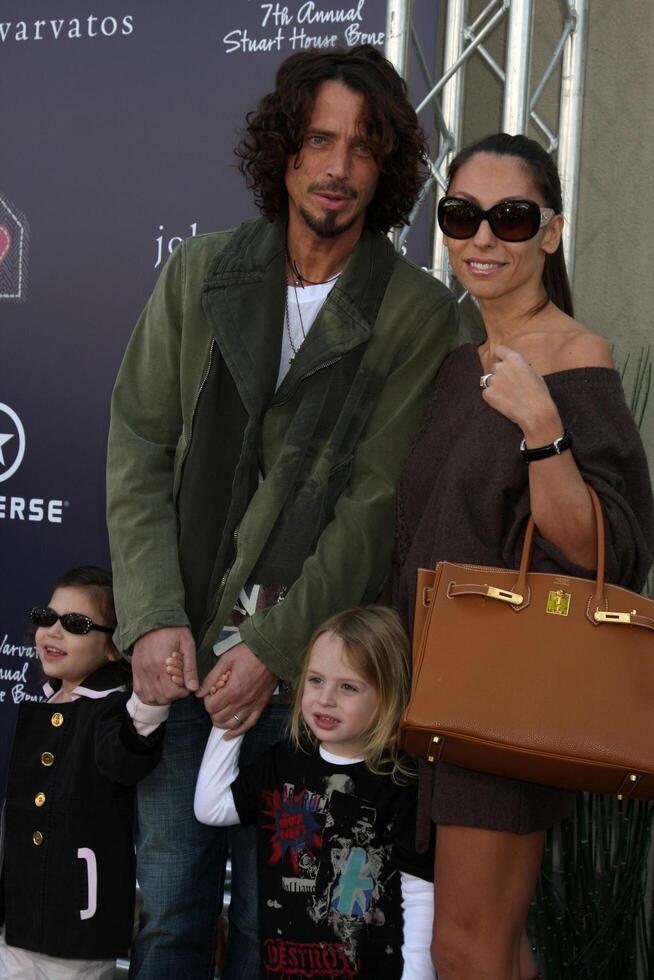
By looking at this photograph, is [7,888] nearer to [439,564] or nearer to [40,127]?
[439,564]

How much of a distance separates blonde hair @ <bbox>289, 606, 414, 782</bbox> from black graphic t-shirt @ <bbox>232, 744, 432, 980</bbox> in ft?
0.14

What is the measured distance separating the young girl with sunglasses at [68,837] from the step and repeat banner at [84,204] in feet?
4.61

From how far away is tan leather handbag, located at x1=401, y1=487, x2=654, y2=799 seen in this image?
6.13ft

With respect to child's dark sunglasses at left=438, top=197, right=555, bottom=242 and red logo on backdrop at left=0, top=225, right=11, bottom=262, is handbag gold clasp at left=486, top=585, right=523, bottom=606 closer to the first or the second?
child's dark sunglasses at left=438, top=197, right=555, bottom=242

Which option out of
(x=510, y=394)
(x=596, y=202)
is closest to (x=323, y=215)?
(x=510, y=394)

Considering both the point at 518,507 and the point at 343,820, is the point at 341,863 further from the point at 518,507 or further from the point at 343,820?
the point at 518,507

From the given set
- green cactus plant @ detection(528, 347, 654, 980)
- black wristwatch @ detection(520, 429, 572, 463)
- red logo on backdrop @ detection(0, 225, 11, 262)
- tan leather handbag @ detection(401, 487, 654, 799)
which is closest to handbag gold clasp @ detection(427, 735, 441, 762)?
tan leather handbag @ detection(401, 487, 654, 799)

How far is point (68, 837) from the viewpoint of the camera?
105 inches

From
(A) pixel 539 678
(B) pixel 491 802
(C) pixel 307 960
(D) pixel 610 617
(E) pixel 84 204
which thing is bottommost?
(C) pixel 307 960

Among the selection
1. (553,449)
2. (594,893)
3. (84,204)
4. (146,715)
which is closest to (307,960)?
(146,715)

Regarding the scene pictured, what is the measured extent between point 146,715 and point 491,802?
2.55 ft

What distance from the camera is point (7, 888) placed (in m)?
2.72

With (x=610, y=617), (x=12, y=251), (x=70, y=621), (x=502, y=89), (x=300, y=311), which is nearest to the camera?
(x=610, y=617)

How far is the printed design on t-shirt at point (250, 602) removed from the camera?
244 cm
